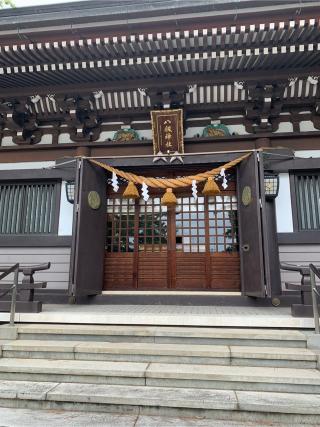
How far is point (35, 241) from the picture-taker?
21.6ft

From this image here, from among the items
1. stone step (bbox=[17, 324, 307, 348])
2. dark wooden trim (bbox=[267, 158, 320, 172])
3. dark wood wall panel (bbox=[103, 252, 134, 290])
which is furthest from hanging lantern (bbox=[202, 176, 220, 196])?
stone step (bbox=[17, 324, 307, 348])

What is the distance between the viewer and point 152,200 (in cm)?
682

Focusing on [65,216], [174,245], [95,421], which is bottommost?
[95,421]

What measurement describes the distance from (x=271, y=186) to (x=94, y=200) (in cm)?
359

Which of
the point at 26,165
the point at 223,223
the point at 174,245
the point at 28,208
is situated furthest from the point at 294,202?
the point at 26,165

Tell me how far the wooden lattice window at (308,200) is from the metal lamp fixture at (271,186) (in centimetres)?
53

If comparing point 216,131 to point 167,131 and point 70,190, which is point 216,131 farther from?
point 70,190

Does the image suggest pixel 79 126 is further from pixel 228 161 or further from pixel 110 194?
pixel 228 161

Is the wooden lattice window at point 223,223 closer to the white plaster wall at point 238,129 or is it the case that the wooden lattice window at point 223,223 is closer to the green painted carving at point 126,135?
the white plaster wall at point 238,129

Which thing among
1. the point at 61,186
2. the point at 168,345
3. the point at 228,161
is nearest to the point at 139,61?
the point at 228,161

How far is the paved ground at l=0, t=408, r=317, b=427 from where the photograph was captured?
288 cm

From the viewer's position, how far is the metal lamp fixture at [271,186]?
6.09 metres

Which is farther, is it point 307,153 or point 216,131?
point 216,131

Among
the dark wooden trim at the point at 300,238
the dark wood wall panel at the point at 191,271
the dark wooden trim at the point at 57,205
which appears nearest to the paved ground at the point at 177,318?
the dark wood wall panel at the point at 191,271
